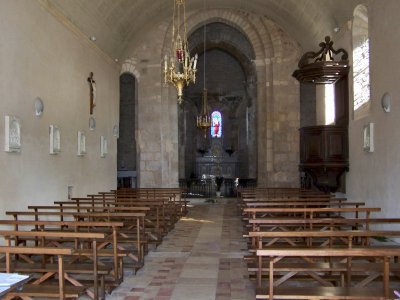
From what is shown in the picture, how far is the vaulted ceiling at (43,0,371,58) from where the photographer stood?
11.8 metres

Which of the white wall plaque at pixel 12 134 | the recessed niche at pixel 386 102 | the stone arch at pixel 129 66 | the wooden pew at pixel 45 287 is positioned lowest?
the wooden pew at pixel 45 287

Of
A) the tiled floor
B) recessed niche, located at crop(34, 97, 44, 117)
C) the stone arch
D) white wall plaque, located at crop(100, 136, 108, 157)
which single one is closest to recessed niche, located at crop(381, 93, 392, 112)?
the tiled floor

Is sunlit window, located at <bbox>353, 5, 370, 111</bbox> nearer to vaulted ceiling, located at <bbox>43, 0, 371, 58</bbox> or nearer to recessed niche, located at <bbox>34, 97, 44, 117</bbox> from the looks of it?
vaulted ceiling, located at <bbox>43, 0, 371, 58</bbox>

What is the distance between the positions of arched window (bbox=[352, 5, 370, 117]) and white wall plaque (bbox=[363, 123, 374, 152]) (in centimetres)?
72

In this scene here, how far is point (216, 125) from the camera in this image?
2625 centimetres

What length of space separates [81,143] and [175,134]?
19.9ft

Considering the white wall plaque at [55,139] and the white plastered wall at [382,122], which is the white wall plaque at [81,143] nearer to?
the white wall plaque at [55,139]

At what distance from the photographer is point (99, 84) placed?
14.2m

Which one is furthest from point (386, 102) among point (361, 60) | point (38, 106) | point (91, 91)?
point (91, 91)

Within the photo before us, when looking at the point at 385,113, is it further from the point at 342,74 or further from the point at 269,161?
the point at 269,161

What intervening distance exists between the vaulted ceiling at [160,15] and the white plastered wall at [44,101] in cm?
50

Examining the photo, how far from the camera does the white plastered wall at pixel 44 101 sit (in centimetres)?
830

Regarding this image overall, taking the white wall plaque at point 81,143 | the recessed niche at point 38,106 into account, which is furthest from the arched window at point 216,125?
the recessed niche at point 38,106

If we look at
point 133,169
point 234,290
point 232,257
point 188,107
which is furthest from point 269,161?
point 234,290
